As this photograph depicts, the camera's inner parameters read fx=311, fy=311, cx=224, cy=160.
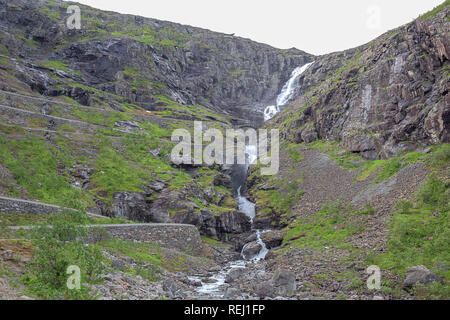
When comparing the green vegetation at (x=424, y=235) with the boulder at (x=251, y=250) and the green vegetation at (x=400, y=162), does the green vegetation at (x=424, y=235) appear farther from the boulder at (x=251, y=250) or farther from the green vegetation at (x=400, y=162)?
the boulder at (x=251, y=250)

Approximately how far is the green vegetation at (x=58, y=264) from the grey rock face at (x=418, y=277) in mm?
20860

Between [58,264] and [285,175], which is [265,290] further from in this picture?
[285,175]

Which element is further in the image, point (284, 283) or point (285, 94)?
point (285, 94)

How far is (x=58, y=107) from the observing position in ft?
243

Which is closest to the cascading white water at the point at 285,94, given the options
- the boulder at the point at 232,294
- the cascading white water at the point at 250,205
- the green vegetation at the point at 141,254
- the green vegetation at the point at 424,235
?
the cascading white water at the point at 250,205

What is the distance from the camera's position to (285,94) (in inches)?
6604

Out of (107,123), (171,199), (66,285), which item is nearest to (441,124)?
(171,199)

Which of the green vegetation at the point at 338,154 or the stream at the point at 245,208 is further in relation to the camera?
the green vegetation at the point at 338,154

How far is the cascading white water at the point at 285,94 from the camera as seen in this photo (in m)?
152

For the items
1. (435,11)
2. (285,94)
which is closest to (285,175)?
(435,11)

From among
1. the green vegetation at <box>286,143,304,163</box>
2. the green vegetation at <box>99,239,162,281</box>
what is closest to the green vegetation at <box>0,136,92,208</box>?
the green vegetation at <box>99,239,162,281</box>

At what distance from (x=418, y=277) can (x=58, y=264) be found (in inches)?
907

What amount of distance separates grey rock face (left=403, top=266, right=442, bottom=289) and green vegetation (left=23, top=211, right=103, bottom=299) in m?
20.9
